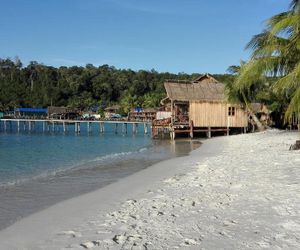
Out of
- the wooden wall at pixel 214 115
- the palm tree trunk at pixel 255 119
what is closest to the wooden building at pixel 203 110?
the wooden wall at pixel 214 115

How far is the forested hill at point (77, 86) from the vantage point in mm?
98250

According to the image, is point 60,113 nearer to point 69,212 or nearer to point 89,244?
point 69,212

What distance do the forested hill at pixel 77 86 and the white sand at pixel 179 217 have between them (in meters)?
77.5

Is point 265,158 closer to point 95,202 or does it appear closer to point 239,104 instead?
point 95,202

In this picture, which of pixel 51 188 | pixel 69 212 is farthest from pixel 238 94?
pixel 69 212

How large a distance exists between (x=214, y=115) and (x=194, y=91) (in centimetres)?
263

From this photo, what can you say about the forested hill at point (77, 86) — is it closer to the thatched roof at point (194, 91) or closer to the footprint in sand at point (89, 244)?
the thatched roof at point (194, 91)

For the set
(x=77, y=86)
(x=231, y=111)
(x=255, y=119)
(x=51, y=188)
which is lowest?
(x=51, y=188)

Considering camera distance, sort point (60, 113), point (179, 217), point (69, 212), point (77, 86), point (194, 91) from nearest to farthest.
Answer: point (179, 217) < point (69, 212) < point (194, 91) < point (60, 113) < point (77, 86)

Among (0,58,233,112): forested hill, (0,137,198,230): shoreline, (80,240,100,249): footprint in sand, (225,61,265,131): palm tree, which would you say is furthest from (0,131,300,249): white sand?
(0,58,233,112): forested hill

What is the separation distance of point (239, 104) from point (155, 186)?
26.5 m

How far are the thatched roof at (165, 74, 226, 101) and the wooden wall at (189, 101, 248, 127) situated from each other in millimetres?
554

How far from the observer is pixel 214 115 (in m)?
37.0

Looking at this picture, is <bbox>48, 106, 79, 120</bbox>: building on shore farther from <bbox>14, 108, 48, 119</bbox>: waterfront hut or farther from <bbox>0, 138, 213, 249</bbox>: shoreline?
<bbox>0, 138, 213, 249</bbox>: shoreline
